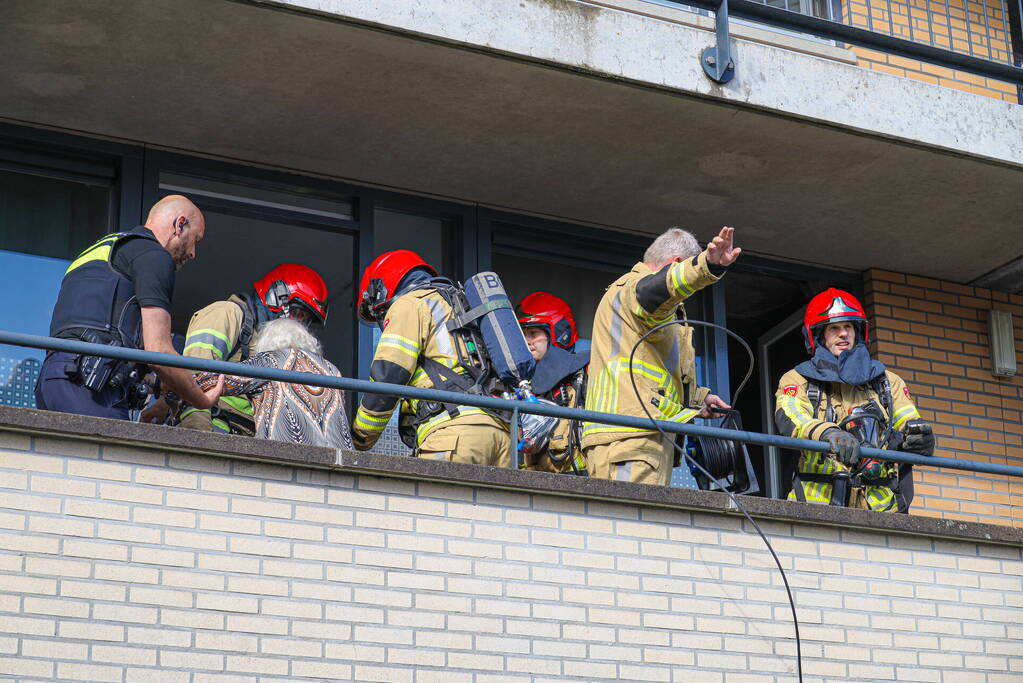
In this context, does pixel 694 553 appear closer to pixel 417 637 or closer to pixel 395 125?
pixel 417 637

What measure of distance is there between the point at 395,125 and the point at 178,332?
1.76 meters

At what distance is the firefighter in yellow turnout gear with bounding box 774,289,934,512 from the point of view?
8.56 m

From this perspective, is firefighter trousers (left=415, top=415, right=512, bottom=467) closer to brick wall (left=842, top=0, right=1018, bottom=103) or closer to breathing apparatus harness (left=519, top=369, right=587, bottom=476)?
breathing apparatus harness (left=519, top=369, right=587, bottom=476)

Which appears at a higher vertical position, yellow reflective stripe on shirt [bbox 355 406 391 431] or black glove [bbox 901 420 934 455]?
black glove [bbox 901 420 934 455]

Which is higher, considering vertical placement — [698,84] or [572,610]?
[698,84]

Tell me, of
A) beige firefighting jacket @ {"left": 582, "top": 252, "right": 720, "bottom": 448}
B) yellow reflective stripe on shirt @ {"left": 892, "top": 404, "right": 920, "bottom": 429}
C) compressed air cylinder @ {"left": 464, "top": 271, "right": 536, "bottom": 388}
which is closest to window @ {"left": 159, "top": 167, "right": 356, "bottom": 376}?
compressed air cylinder @ {"left": 464, "top": 271, "right": 536, "bottom": 388}

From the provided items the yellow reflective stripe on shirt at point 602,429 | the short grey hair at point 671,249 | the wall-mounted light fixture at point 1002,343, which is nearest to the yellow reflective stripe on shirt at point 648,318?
the short grey hair at point 671,249

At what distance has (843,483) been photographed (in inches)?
337

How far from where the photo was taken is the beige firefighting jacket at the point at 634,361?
778cm

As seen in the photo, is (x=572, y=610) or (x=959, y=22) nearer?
(x=572, y=610)

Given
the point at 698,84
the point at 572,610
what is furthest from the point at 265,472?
the point at 698,84

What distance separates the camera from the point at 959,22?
1084 centimetres

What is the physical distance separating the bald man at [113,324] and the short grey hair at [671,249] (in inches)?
89.6

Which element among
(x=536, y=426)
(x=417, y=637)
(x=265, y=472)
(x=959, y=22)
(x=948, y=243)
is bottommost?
(x=417, y=637)
